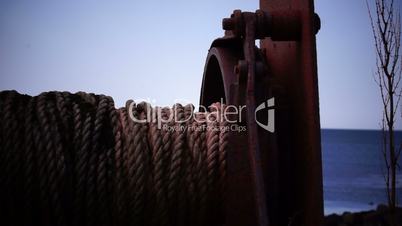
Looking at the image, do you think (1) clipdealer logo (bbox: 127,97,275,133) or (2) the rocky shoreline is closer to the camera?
(1) clipdealer logo (bbox: 127,97,275,133)

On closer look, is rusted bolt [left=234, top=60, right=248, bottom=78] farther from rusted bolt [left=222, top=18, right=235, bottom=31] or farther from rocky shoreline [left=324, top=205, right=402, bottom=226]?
rocky shoreline [left=324, top=205, right=402, bottom=226]

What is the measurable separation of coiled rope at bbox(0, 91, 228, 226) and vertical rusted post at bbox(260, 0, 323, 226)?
332 millimetres

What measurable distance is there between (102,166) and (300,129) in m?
0.89

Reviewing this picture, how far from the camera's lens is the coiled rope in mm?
1693

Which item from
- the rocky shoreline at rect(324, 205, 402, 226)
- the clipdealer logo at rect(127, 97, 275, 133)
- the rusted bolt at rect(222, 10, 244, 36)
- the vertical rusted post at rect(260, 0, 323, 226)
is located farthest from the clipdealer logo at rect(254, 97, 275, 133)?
the rocky shoreline at rect(324, 205, 402, 226)

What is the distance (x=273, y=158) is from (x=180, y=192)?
1.44ft

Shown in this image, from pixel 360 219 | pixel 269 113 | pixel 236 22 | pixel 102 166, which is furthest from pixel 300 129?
pixel 360 219

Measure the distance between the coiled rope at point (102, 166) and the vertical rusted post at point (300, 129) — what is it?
0.33 m

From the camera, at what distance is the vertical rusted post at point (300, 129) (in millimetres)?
1628

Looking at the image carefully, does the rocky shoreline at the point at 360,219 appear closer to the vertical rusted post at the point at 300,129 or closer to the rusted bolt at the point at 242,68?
the vertical rusted post at the point at 300,129

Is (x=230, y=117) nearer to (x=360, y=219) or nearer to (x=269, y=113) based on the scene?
(x=269, y=113)

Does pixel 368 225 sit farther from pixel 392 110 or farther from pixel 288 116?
pixel 288 116

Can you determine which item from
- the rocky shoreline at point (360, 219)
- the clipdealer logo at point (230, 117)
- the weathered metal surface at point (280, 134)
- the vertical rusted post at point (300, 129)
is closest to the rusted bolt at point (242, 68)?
the weathered metal surface at point (280, 134)

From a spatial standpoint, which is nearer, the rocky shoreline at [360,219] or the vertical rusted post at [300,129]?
the vertical rusted post at [300,129]
